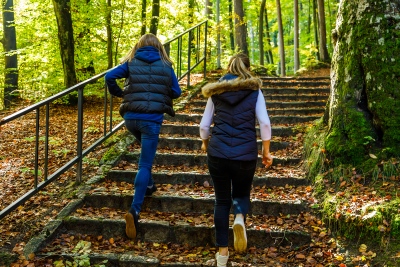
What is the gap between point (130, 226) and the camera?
12.1 ft

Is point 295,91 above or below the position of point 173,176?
above

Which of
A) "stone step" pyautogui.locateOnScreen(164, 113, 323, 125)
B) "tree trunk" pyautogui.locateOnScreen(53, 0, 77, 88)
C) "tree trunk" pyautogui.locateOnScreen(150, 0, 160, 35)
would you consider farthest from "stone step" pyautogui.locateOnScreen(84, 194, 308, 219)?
"tree trunk" pyautogui.locateOnScreen(150, 0, 160, 35)

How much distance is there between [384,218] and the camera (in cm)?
350

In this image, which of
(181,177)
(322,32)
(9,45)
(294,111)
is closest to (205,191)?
(181,177)

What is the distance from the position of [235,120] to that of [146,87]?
1.13 metres

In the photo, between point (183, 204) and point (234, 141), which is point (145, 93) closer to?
point (234, 141)

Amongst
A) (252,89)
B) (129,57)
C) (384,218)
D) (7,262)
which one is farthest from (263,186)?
(7,262)

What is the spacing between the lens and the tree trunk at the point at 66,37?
8922 mm

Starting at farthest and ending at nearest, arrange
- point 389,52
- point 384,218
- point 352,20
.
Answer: point 352,20 → point 389,52 → point 384,218

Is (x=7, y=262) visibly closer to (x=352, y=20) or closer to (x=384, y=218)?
(x=384, y=218)

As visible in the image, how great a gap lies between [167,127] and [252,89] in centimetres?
334

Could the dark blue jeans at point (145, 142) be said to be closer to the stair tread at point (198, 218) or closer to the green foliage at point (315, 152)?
the stair tread at point (198, 218)

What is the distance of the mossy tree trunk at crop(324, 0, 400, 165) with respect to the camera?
4.32 meters

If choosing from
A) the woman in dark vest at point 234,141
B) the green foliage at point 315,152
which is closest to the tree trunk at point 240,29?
the green foliage at point 315,152
